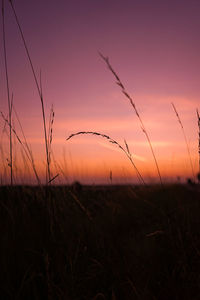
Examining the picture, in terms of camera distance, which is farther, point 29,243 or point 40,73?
point 40,73

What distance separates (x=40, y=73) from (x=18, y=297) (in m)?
1.30

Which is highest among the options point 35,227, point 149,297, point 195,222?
point 35,227

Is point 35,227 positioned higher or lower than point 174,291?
higher

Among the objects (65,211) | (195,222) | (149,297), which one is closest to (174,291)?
(149,297)

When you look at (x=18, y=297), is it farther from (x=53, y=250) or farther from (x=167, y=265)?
(x=167, y=265)

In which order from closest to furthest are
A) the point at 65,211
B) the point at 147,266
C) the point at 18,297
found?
the point at 18,297, the point at 147,266, the point at 65,211

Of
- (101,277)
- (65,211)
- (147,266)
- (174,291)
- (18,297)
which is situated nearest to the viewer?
(18,297)

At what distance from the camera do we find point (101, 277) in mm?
1295

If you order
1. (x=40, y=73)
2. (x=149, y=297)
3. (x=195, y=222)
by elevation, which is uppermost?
(x=40, y=73)

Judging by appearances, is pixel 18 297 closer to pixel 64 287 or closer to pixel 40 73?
pixel 64 287

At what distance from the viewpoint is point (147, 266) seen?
1446 mm

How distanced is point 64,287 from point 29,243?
37 cm

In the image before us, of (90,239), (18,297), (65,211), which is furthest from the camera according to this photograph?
(65,211)

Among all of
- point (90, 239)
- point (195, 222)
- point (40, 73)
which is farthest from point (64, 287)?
point (195, 222)
